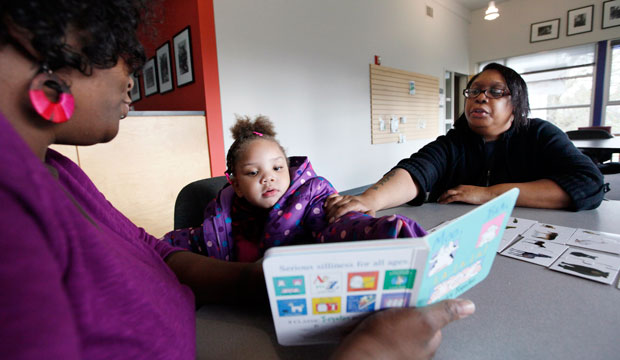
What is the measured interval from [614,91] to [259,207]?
7947mm

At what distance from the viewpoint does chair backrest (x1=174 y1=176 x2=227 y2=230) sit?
1308 millimetres

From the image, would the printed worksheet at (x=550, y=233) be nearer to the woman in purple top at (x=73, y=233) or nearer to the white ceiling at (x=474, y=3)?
the woman in purple top at (x=73, y=233)

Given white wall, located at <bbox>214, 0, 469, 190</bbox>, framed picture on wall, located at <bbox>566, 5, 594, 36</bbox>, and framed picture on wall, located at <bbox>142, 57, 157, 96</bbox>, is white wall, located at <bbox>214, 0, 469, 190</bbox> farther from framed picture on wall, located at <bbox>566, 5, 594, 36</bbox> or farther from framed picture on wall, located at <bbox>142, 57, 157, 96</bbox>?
framed picture on wall, located at <bbox>566, 5, 594, 36</bbox>

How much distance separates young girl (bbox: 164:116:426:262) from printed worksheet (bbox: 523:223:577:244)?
0.68 metres

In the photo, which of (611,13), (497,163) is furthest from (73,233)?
(611,13)

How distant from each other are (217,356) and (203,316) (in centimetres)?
15

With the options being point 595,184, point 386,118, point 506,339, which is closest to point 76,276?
point 506,339

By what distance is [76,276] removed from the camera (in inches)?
12.4

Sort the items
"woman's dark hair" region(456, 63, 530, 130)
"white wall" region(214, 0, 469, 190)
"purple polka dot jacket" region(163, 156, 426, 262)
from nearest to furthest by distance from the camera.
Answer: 1. "purple polka dot jacket" region(163, 156, 426, 262)
2. "woman's dark hair" region(456, 63, 530, 130)
3. "white wall" region(214, 0, 469, 190)

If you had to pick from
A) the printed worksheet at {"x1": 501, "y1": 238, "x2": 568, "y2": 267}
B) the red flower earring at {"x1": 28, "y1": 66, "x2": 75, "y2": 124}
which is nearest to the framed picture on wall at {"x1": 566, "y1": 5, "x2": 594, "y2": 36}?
the printed worksheet at {"x1": 501, "y1": 238, "x2": 568, "y2": 267}

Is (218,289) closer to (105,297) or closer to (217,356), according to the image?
(217,356)

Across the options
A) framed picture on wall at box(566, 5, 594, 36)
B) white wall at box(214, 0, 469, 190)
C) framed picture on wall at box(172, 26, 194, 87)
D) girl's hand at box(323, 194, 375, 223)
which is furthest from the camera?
framed picture on wall at box(566, 5, 594, 36)

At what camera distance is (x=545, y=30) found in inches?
254

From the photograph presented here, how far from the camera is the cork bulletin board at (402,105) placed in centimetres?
521
